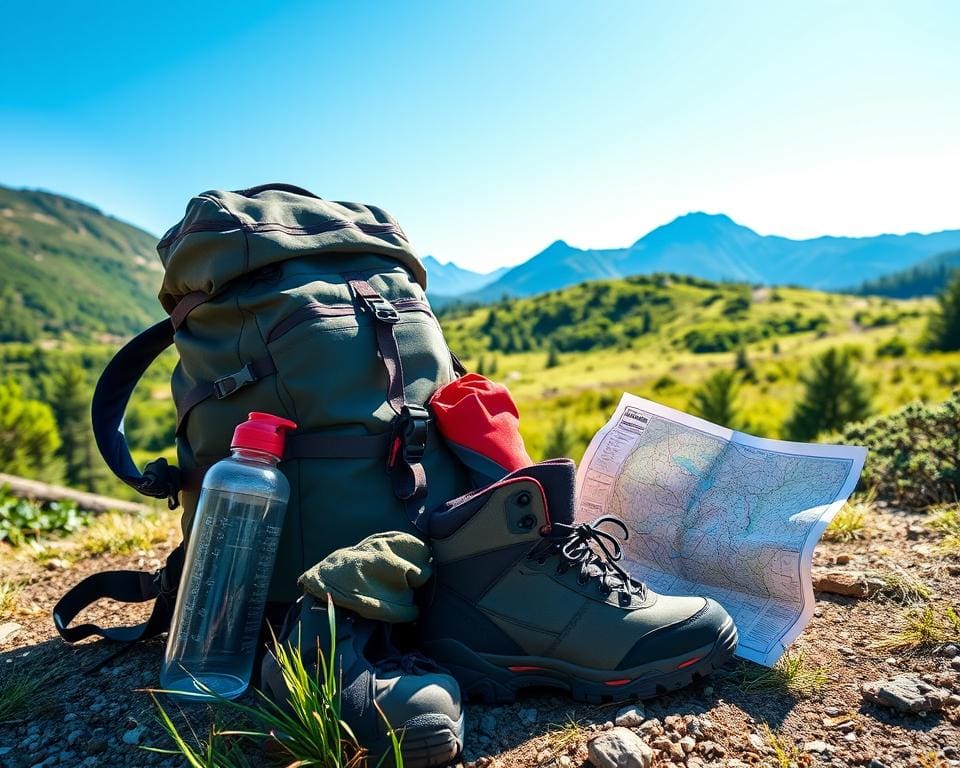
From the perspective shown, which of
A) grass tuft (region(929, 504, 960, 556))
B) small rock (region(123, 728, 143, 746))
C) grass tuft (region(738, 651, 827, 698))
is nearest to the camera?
small rock (region(123, 728, 143, 746))

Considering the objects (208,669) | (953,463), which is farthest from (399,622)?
(953,463)

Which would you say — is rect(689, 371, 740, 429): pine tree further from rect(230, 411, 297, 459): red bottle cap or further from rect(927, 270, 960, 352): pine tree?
rect(230, 411, 297, 459): red bottle cap

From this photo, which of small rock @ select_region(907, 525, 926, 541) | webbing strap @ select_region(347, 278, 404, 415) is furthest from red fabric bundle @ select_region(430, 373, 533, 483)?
small rock @ select_region(907, 525, 926, 541)

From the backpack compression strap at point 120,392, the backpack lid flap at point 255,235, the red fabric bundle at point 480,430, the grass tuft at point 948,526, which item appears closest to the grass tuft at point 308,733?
the red fabric bundle at point 480,430

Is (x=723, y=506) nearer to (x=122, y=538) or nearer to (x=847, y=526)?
(x=847, y=526)

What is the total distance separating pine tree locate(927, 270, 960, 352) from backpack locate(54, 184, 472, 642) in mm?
64674

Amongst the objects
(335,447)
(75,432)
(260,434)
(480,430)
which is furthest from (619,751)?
(75,432)

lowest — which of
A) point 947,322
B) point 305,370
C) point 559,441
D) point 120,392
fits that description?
point 559,441

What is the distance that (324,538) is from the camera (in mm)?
2559

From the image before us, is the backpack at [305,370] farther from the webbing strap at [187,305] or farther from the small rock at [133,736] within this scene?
the small rock at [133,736]

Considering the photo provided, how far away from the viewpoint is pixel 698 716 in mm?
2156

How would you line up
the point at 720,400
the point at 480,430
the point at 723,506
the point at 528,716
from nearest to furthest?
the point at 528,716 → the point at 480,430 → the point at 723,506 → the point at 720,400

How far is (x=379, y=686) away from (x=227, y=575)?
0.84 meters

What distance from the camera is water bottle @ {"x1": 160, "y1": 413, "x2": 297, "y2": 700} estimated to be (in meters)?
2.47
